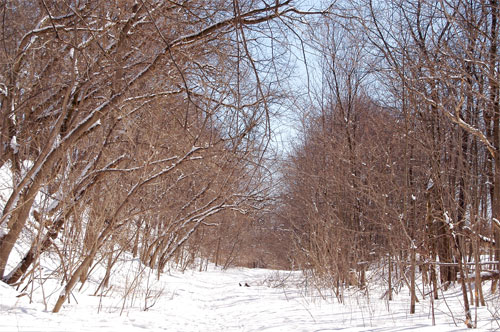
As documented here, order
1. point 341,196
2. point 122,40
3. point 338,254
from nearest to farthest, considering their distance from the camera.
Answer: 1. point 122,40
2. point 338,254
3. point 341,196

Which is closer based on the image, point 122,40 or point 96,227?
point 122,40

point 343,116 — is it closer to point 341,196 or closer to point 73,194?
point 341,196

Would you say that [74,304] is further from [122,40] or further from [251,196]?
[251,196]

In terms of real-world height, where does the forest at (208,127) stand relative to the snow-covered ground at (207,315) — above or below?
above

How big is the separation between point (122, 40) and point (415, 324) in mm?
4827

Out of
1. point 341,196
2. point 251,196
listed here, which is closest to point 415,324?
point 341,196

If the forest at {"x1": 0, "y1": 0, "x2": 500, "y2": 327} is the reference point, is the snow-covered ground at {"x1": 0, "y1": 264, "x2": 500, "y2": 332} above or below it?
below

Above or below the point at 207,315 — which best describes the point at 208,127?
above

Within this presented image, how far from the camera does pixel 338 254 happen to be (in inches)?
341

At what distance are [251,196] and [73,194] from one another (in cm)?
801

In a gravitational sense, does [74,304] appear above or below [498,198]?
below

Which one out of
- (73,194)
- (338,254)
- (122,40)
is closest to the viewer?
(122,40)

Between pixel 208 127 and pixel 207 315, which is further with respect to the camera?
pixel 207 315

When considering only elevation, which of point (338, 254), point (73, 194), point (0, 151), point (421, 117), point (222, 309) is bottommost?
point (222, 309)
